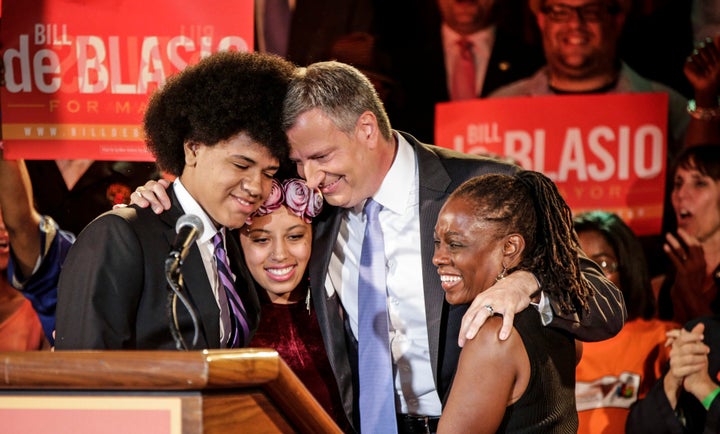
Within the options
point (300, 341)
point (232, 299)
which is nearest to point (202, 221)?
point (232, 299)

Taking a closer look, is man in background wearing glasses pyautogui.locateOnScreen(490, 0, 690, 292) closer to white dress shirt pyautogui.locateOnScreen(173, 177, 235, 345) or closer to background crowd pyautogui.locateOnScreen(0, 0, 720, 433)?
background crowd pyautogui.locateOnScreen(0, 0, 720, 433)

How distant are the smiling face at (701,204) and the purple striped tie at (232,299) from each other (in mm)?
2989

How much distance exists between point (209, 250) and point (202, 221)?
323 millimetres

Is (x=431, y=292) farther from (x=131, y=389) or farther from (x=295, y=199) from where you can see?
(x=131, y=389)

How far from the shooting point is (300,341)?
3.54 meters

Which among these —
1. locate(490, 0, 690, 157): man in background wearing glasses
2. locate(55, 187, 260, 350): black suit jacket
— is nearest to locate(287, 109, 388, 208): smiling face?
locate(55, 187, 260, 350): black suit jacket

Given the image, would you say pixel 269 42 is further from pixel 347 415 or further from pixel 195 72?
pixel 347 415

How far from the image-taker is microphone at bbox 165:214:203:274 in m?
1.97

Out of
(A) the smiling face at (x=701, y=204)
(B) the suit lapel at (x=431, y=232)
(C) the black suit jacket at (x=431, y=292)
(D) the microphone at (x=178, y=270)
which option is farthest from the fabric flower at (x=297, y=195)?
(A) the smiling face at (x=701, y=204)

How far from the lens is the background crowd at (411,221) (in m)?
2.59

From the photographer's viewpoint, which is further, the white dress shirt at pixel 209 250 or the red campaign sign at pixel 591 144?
the red campaign sign at pixel 591 144

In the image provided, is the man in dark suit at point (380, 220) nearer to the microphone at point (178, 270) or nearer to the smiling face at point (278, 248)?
the smiling face at point (278, 248)

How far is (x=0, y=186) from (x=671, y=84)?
3.53 m

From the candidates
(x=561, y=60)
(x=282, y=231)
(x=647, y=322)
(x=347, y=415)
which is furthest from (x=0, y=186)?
(x=647, y=322)
